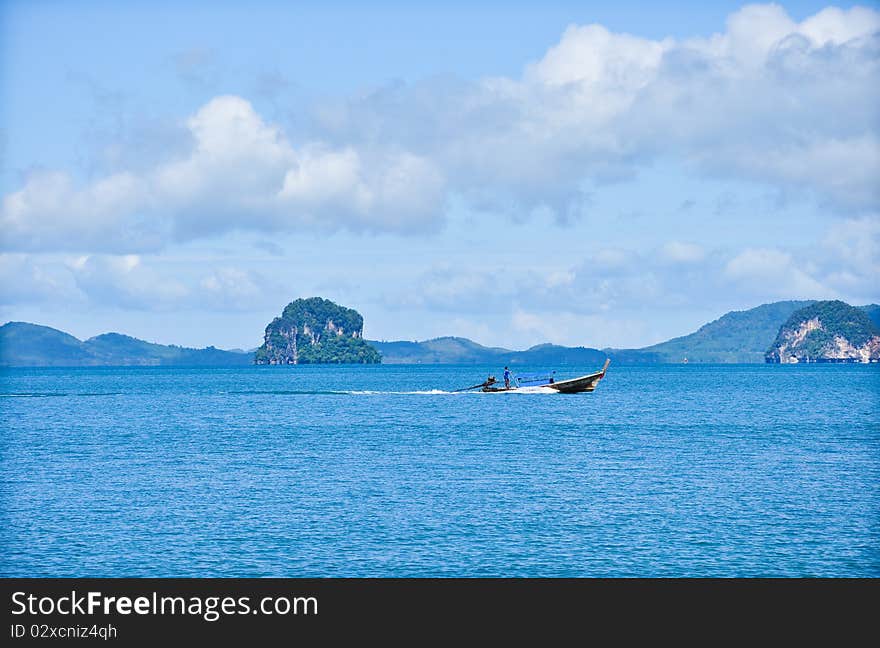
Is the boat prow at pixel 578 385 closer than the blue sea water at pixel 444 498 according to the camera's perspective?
No

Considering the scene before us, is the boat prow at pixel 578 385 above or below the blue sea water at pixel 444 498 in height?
above

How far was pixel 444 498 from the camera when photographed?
5412 cm

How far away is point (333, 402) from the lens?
149125 millimetres

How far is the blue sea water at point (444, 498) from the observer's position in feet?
132

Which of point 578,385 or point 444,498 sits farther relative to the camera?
point 578,385

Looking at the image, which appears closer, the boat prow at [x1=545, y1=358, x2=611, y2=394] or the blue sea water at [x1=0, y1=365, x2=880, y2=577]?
the blue sea water at [x1=0, y1=365, x2=880, y2=577]

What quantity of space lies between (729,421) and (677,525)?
216 feet

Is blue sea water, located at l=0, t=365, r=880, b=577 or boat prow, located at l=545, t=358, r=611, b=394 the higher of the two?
boat prow, located at l=545, t=358, r=611, b=394

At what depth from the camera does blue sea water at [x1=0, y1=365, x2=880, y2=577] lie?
1582 inches

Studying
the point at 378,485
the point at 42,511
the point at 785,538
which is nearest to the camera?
the point at 785,538

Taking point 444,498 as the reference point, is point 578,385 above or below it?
above
